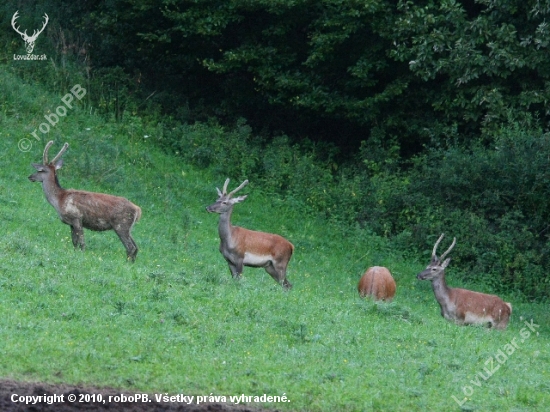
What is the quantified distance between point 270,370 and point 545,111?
13334 mm

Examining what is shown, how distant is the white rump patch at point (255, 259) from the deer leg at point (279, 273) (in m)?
0.14

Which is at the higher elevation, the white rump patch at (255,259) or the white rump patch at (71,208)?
the white rump patch at (71,208)

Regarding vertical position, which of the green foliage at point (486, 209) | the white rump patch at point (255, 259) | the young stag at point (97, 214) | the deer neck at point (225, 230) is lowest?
the green foliage at point (486, 209)

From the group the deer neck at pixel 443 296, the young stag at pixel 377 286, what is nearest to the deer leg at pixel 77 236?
the young stag at pixel 377 286

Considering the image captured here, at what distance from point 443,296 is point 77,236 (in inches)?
216

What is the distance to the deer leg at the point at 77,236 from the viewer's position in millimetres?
14355

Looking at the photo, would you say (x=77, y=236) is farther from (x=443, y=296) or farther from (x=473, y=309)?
(x=473, y=309)

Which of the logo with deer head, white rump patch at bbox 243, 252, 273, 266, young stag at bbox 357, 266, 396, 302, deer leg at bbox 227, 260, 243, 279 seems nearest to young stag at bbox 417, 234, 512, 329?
young stag at bbox 357, 266, 396, 302

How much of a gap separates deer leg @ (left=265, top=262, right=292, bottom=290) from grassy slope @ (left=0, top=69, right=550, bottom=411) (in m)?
0.37

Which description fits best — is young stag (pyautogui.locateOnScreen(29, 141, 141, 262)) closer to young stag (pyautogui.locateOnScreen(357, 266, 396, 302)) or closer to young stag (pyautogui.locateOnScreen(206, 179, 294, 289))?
young stag (pyautogui.locateOnScreen(206, 179, 294, 289))

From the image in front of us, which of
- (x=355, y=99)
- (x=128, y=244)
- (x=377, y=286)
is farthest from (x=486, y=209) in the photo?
(x=128, y=244)

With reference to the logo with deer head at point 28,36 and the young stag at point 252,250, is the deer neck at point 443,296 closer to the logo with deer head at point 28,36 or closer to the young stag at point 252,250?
the young stag at point 252,250

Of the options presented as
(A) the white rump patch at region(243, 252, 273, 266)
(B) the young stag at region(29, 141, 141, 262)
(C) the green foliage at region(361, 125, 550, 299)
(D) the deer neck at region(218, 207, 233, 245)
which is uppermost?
(B) the young stag at region(29, 141, 141, 262)

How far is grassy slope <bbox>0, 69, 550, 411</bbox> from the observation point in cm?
956
